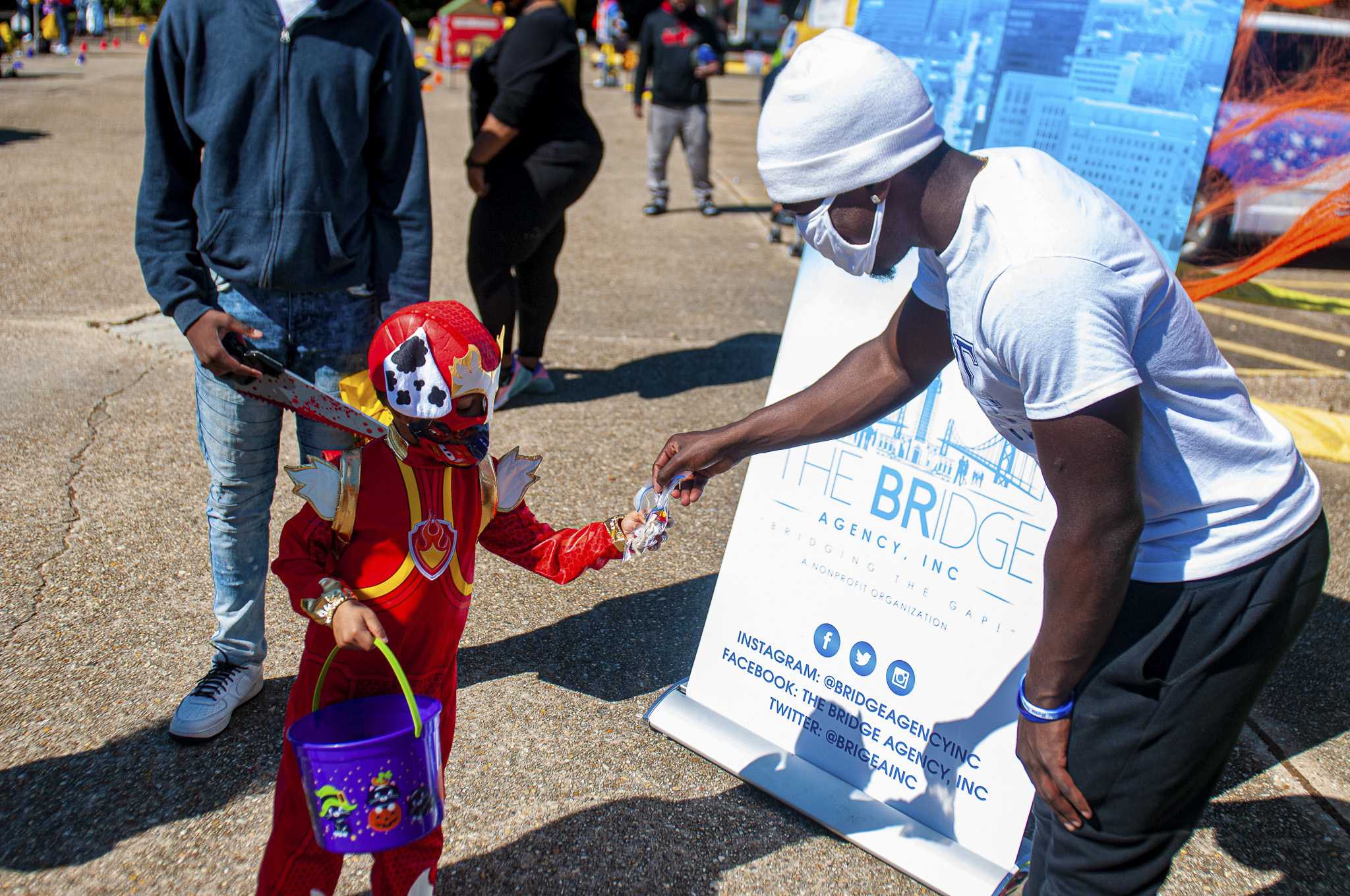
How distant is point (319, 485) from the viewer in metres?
1.94

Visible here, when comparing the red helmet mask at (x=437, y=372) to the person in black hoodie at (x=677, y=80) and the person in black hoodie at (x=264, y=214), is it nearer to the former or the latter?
the person in black hoodie at (x=264, y=214)

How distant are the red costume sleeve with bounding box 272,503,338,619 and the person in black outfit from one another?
9.74ft

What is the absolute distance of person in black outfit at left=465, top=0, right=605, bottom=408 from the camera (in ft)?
15.5

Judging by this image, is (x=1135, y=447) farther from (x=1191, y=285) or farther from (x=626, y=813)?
(x=1191, y=285)

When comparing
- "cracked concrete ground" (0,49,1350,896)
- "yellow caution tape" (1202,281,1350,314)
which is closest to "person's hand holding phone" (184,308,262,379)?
"cracked concrete ground" (0,49,1350,896)

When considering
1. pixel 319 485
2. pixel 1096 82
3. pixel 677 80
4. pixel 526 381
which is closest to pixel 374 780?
pixel 319 485

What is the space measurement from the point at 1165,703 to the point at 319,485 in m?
1.54

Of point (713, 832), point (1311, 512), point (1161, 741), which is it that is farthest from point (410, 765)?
point (1311, 512)

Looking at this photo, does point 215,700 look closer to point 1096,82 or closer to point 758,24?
point 1096,82

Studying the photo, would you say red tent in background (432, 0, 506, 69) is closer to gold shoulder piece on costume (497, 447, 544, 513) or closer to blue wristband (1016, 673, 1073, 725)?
gold shoulder piece on costume (497, 447, 544, 513)

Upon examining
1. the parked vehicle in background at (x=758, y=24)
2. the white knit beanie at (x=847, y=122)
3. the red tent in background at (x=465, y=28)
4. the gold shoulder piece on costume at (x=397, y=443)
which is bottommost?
the gold shoulder piece on costume at (x=397, y=443)

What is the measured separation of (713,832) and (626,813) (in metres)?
0.22

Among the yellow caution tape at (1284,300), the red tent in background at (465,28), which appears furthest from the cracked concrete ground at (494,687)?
the red tent in background at (465,28)

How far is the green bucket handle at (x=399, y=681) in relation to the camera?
1672mm
